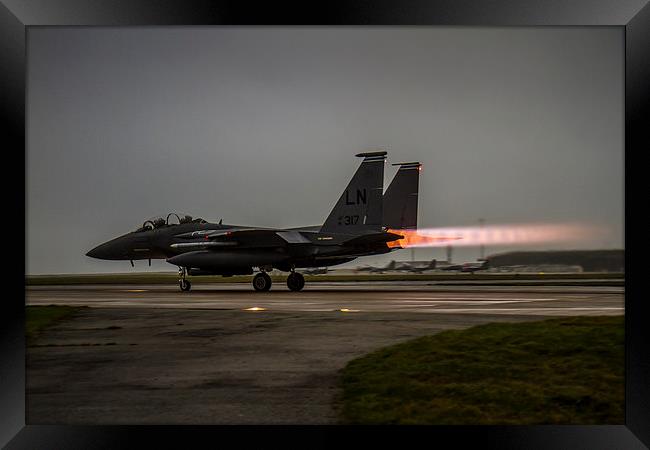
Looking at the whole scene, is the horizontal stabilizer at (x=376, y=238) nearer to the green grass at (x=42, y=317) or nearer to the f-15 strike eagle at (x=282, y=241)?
the f-15 strike eagle at (x=282, y=241)

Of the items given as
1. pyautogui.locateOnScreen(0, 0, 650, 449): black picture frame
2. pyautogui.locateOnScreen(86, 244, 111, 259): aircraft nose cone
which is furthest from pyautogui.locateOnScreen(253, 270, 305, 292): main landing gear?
pyautogui.locateOnScreen(0, 0, 650, 449): black picture frame

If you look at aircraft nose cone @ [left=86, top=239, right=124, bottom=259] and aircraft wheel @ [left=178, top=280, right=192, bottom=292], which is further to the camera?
aircraft nose cone @ [left=86, top=239, right=124, bottom=259]

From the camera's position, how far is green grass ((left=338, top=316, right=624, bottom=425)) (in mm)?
6852

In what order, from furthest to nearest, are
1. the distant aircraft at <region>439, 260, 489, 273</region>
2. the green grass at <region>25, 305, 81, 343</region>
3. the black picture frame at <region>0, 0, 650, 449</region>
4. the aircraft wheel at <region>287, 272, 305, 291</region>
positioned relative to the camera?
the distant aircraft at <region>439, 260, 489, 273</region>, the aircraft wheel at <region>287, 272, 305, 291</region>, the green grass at <region>25, 305, 81, 343</region>, the black picture frame at <region>0, 0, 650, 449</region>

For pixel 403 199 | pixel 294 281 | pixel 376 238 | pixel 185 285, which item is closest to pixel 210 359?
pixel 376 238

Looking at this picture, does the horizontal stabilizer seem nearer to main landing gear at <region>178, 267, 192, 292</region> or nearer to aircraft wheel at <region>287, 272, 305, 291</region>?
aircraft wheel at <region>287, 272, 305, 291</region>

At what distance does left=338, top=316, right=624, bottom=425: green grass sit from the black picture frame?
1.06 ft

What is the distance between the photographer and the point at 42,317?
1440 centimetres

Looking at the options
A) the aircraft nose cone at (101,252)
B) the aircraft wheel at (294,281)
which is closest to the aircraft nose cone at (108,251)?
the aircraft nose cone at (101,252)

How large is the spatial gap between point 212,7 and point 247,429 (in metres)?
4.46

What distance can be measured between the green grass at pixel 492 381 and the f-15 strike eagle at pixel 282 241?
13567 mm

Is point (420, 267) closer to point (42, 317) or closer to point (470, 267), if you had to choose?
point (470, 267)

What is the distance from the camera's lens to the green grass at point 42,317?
1196 cm

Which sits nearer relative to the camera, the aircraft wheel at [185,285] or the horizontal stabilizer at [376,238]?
the horizontal stabilizer at [376,238]
